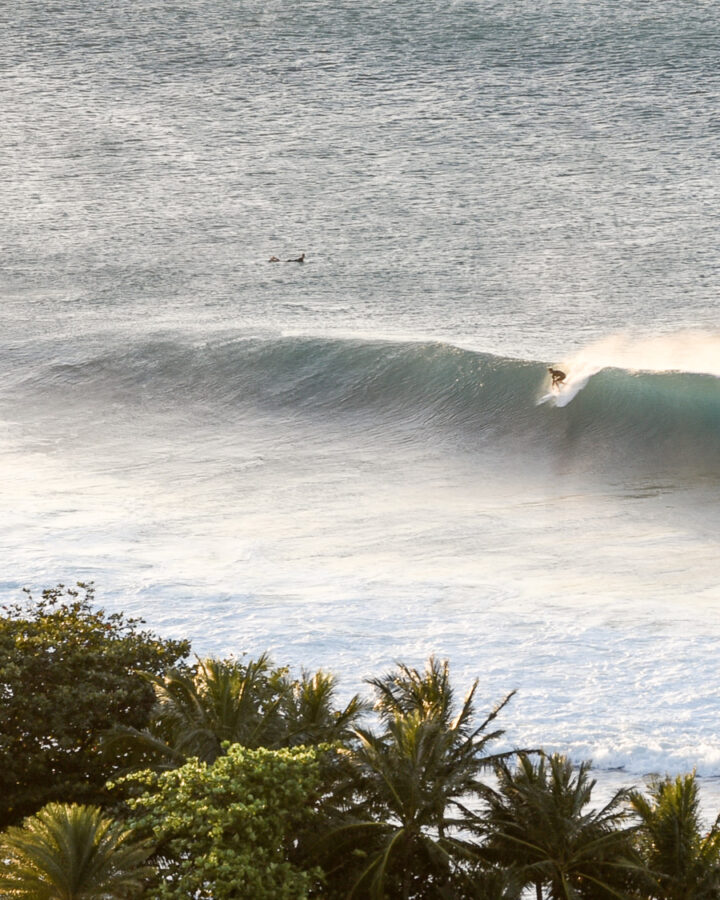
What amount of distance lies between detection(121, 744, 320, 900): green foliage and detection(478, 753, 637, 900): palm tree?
6.18 feet

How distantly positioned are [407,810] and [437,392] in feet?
86.1

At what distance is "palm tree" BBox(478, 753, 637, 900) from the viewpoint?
1216cm

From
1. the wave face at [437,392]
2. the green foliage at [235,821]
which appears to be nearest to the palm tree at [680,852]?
the green foliage at [235,821]

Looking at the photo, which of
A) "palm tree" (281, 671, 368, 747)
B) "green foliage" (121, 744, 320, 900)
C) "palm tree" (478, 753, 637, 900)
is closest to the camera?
"green foliage" (121, 744, 320, 900)

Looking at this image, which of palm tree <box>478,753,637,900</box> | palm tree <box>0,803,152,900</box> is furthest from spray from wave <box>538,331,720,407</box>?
palm tree <box>0,803,152,900</box>

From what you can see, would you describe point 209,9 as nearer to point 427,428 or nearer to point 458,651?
point 427,428

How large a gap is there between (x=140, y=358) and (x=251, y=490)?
13566 millimetres

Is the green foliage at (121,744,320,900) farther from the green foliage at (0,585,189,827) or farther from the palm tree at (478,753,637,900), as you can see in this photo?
the green foliage at (0,585,189,827)

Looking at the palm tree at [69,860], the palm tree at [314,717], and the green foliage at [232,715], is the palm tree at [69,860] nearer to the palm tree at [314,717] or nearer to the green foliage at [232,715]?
the green foliage at [232,715]

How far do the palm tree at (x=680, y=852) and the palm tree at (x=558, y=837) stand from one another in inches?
9.5

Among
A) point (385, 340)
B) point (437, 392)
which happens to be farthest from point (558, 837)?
point (385, 340)

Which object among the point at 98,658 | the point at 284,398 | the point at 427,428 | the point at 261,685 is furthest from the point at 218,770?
the point at 284,398

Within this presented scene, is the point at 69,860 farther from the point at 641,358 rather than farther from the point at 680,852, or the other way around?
the point at 641,358

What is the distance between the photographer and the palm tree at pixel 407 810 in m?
12.2
